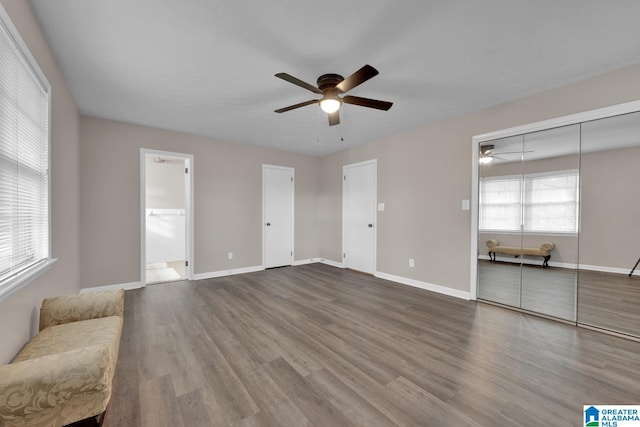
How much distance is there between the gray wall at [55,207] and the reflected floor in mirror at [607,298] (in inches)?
190

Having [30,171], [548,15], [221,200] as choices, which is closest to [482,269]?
[548,15]

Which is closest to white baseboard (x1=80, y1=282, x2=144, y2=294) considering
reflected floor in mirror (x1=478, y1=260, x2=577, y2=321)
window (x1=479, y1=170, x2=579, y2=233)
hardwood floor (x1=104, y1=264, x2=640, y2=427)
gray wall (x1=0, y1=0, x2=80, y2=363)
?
gray wall (x1=0, y1=0, x2=80, y2=363)

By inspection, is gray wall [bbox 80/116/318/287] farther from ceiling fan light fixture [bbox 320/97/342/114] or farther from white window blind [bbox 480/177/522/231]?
white window blind [bbox 480/177/522/231]

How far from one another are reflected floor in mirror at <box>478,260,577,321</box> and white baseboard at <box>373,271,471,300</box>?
8.6 inches

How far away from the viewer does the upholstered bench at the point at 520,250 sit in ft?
9.99

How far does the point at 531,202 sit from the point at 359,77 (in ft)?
8.73

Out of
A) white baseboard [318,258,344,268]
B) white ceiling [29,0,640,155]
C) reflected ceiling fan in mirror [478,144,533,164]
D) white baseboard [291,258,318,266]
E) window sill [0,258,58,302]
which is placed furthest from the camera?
white baseboard [291,258,318,266]

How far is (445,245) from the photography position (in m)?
3.79

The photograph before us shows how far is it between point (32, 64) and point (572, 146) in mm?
4871

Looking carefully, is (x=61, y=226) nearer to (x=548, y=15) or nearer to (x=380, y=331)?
(x=380, y=331)

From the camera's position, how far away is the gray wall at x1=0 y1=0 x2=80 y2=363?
1529mm

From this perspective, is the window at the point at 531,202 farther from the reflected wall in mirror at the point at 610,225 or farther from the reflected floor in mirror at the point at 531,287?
the reflected floor in mirror at the point at 531,287

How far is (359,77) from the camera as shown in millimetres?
2039

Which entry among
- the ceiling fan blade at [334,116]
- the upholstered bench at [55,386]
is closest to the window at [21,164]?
the upholstered bench at [55,386]
